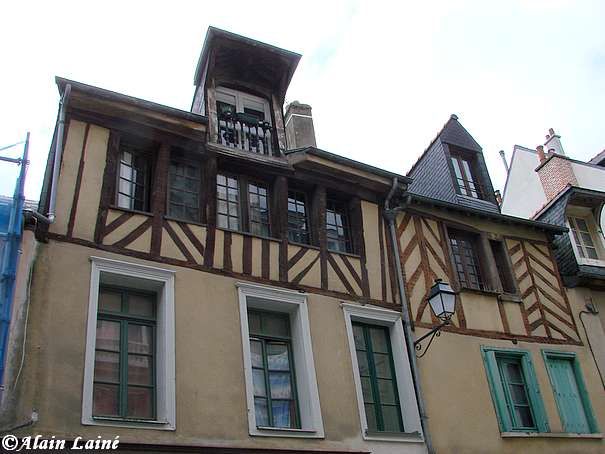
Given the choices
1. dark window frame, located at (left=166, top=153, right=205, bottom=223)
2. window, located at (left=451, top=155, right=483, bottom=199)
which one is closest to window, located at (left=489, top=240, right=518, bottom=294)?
window, located at (left=451, top=155, right=483, bottom=199)

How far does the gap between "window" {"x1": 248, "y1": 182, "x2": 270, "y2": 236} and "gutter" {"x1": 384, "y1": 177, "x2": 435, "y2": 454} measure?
188 centimetres

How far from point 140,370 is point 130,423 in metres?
0.73

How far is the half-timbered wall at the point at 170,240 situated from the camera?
23.8 ft

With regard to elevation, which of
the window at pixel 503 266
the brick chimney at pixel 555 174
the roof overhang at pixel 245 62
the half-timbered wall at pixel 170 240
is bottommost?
the half-timbered wall at pixel 170 240

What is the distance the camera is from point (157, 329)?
7.15 meters

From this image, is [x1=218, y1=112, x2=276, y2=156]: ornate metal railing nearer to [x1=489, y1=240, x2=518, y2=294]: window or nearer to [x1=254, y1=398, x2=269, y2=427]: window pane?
[x1=254, y1=398, x2=269, y2=427]: window pane

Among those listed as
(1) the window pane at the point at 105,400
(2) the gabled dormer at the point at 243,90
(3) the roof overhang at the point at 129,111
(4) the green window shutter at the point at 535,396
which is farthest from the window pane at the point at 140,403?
(4) the green window shutter at the point at 535,396

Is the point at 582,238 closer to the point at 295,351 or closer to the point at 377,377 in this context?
the point at 377,377

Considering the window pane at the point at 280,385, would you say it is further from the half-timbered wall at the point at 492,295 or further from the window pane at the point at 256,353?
the half-timbered wall at the point at 492,295

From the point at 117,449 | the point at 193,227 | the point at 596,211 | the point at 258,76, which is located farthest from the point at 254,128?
the point at 596,211

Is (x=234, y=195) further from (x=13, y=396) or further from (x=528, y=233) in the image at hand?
(x=528, y=233)

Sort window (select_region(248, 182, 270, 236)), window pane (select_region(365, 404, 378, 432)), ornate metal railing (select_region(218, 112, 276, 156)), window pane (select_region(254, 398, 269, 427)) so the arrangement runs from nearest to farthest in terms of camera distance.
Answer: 1. window pane (select_region(254, 398, 269, 427))
2. window pane (select_region(365, 404, 378, 432))
3. window (select_region(248, 182, 270, 236))
4. ornate metal railing (select_region(218, 112, 276, 156))

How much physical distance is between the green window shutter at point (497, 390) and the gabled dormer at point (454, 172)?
2.96m

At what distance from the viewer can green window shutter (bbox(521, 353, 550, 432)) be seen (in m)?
9.13
